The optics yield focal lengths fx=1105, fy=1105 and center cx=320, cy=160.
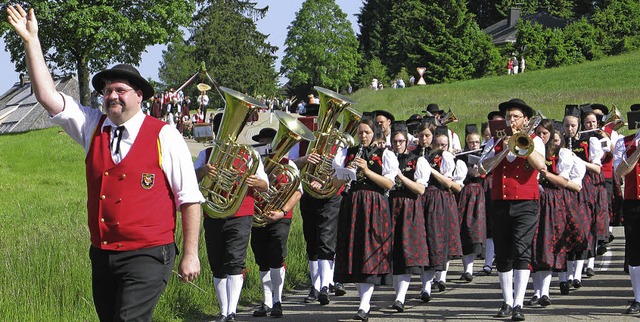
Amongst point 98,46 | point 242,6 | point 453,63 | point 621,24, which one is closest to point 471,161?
point 98,46

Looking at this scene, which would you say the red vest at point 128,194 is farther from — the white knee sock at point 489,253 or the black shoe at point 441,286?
the white knee sock at point 489,253

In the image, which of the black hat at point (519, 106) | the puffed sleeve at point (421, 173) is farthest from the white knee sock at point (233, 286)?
the black hat at point (519, 106)

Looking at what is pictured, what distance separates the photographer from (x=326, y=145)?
11.4 metres

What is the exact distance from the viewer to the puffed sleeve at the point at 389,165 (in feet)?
33.2

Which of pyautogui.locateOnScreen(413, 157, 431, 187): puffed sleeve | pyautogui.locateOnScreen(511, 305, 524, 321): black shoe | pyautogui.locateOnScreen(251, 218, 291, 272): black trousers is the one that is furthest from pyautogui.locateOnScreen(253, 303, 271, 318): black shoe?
pyautogui.locateOnScreen(511, 305, 524, 321): black shoe

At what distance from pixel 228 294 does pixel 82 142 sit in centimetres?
404

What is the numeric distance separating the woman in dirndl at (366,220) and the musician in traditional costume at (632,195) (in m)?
2.20

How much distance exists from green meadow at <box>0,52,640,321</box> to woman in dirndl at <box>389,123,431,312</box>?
183 cm

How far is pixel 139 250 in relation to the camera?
5.95m

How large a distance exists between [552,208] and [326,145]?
7.80 feet

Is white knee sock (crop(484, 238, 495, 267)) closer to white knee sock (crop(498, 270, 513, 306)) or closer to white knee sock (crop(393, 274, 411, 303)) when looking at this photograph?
white knee sock (crop(393, 274, 411, 303))

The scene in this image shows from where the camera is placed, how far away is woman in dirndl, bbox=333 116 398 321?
10148mm

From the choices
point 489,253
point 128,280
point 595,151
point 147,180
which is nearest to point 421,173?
point 595,151

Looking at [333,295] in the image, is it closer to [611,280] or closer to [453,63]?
[611,280]
